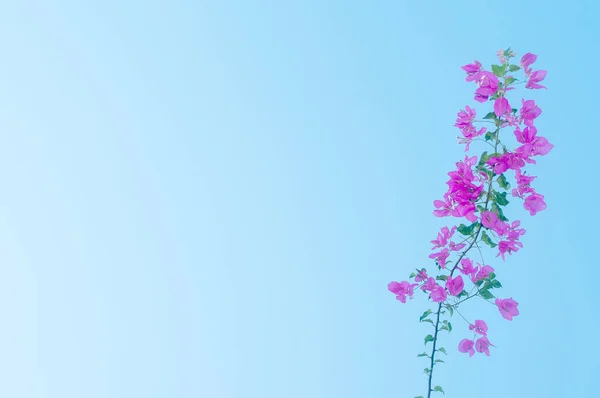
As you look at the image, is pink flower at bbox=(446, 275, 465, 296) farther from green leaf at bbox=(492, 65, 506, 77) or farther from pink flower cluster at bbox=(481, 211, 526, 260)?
green leaf at bbox=(492, 65, 506, 77)

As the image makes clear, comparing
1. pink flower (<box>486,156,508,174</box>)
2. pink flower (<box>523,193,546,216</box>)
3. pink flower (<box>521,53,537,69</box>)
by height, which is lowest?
pink flower (<box>523,193,546,216</box>)

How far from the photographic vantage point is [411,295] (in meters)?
1.53

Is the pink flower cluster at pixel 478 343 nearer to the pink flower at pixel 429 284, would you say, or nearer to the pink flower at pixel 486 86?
the pink flower at pixel 429 284

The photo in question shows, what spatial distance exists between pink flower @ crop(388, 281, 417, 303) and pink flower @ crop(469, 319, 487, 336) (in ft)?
0.60

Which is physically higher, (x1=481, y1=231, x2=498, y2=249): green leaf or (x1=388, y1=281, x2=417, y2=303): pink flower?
(x1=481, y1=231, x2=498, y2=249): green leaf

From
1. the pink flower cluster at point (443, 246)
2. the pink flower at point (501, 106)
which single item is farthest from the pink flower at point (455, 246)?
the pink flower at point (501, 106)

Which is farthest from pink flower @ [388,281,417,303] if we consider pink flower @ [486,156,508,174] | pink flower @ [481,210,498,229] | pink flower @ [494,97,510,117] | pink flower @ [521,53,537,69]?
pink flower @ [521,53,537,69]

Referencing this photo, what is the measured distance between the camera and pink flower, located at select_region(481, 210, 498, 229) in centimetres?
136

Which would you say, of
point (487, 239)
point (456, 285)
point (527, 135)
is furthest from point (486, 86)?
point (456, 285)

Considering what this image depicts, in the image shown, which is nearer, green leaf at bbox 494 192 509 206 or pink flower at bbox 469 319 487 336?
green leaf at bbox 494 192 509 206

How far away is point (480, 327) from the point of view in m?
1.48

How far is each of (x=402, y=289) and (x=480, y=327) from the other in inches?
8.9

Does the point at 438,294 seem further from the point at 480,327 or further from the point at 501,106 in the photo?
the point at 501,106

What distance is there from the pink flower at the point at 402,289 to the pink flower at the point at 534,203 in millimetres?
369
